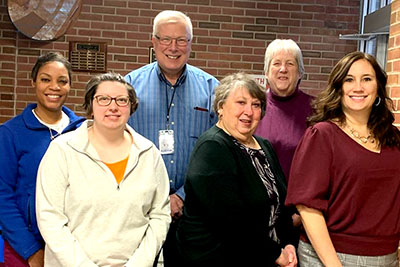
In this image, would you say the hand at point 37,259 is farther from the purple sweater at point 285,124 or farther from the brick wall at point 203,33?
the brick wall at point 203,33

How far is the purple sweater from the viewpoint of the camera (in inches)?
98.0

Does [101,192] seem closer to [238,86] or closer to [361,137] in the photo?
[238,86]

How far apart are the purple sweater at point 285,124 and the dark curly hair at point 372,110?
0.49 meters

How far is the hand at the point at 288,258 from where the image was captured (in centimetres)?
196

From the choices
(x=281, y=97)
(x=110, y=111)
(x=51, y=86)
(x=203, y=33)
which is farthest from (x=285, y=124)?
(x=203, y=33)

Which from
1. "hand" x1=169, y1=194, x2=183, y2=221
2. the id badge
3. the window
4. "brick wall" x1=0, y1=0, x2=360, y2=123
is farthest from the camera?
"brick wall" x1=0, y1=0, x2=360, y2=123

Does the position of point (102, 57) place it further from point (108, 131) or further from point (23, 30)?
point (108, 131)

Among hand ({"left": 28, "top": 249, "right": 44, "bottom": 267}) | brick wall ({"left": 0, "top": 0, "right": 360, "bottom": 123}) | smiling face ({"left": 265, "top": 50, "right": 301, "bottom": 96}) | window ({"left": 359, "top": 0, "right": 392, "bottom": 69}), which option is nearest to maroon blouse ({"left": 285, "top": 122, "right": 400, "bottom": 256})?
smiling face ({"left": 265, "top": 50, "right": 301, "bottom": 96})

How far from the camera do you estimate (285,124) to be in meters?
2.53

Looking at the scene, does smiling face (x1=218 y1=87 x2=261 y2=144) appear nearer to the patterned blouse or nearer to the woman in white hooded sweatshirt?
the patterned blouse

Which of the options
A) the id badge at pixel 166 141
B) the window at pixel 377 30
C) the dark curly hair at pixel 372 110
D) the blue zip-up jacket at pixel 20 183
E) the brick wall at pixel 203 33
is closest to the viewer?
the dark curly hair at pixel 372 110

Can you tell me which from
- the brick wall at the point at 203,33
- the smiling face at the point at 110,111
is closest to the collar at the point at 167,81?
the smiling face at the point at 110,111

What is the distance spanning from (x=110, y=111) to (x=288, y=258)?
1.00 metres

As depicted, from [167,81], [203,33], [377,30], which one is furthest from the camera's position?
[203,33]
